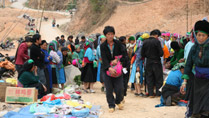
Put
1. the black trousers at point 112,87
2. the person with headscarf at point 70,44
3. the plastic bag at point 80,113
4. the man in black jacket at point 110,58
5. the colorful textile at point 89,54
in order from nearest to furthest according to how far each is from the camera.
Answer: the plastic bag at point 80,113, the man in black jacket at point 110,58, the black trousers at point 112,87, the colorful textile at point 89,54, the person with headscarf at point 70,44

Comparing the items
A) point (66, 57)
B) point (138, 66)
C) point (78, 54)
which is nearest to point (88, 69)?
point (66, 57)

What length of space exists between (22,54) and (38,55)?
42 cm

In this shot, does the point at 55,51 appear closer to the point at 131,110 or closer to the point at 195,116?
the point at 131,110

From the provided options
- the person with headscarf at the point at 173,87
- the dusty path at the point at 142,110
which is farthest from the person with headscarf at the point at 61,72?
the person with headscarf at the point at 173,87

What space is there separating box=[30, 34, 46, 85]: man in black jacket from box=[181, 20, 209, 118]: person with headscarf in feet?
15.3

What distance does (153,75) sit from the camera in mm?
9414

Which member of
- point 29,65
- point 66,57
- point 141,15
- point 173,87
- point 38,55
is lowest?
point 173,87

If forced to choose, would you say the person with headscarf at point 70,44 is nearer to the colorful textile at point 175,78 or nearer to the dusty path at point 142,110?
the dusty path at point 142,110

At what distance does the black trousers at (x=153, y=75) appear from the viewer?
30.3 ft

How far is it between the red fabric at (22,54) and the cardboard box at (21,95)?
1.18 meters

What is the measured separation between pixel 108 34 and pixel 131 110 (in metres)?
1.79

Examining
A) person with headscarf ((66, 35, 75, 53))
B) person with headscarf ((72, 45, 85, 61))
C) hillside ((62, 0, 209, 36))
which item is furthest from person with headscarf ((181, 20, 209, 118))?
hillside ((62, 0, 209, 36))

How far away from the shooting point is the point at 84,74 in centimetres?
1077

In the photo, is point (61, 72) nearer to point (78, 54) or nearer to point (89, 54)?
point (89, 54)
